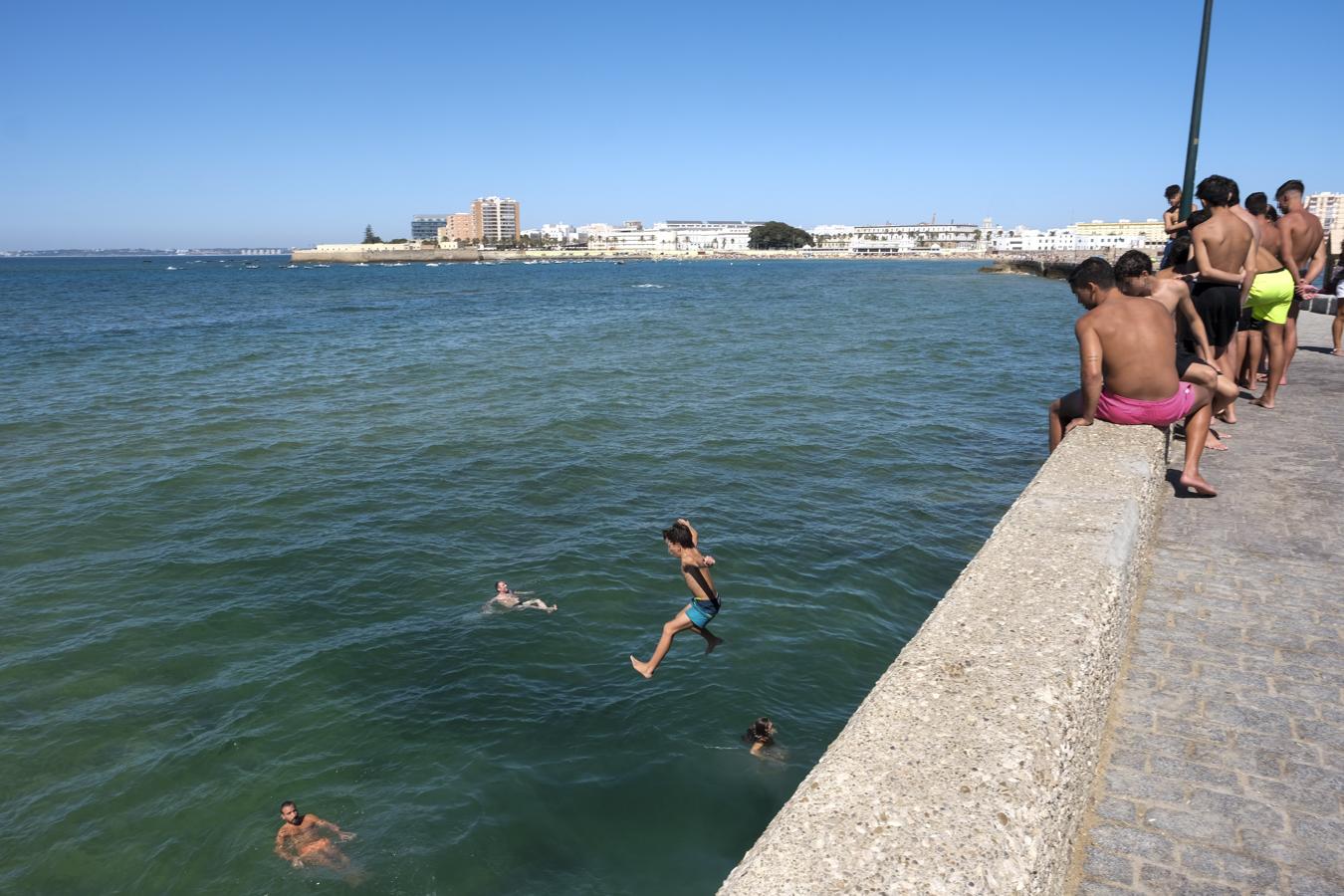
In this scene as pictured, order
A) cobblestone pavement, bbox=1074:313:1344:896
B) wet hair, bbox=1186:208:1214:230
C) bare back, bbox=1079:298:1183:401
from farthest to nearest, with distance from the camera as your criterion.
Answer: wet hair, bbox=1186:208:1214:230
bare back, bbox=1079:298:1183:401
cobblestone pavement, bbox=1074:313:1344:896

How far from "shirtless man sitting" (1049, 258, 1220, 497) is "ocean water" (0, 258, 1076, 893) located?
3.91m

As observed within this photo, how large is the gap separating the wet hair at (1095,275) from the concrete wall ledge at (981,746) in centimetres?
265

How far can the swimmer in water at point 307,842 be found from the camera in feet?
21.3

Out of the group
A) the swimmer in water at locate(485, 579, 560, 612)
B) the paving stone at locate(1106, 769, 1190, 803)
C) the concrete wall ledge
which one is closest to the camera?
the concrete wall ledge

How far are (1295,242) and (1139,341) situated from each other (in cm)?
587

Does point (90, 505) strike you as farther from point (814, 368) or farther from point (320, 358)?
point (814, 368)

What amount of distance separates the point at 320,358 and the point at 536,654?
1164 inches

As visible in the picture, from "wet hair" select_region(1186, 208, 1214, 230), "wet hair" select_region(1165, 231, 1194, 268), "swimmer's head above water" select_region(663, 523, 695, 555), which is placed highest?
"wet hair" select_region(1186, 208, 1214, 230)

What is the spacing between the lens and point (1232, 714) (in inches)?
157

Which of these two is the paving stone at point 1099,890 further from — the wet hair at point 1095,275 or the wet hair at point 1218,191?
the wet hair at point 1218,191

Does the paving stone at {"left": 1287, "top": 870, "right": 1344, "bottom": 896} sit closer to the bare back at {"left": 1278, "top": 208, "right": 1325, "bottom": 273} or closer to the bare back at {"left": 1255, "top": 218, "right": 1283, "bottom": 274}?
the bare back at {"left": 1255, "top": 218, "right": 1283, "bottom": 274}

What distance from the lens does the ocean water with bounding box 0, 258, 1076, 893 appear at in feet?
22.6

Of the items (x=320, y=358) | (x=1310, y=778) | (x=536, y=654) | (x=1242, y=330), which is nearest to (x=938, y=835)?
(x=1310, y=778)

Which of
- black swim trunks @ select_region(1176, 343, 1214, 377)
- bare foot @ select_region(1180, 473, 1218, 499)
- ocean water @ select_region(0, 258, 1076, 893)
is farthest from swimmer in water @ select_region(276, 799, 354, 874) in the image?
black swim trunks @ select_region(1176, 343, 1214, 377)
